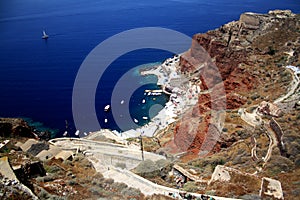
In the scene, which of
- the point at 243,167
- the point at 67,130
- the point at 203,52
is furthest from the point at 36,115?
the point at 243,167

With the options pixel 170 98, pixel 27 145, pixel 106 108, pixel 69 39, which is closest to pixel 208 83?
pixel 170 98

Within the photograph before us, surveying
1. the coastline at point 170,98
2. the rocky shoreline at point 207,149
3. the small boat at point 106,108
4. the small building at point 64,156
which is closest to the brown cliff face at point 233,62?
the rocky shoreline at point 207,149

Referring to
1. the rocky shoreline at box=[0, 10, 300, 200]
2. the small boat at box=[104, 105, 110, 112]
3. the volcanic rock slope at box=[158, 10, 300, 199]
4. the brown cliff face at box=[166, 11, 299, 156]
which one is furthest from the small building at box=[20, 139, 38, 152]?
the small boat at box=[104, 105, 110, 112]

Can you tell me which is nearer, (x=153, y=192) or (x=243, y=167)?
(x=153, y=192)

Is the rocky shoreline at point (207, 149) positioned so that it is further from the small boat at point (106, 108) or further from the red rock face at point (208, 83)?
the small boat at point (106, 108)

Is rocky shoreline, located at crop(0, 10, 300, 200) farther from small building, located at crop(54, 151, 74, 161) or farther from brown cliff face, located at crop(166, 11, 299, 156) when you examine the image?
brown cliff face, located at crop(166, 11, 299, 156)

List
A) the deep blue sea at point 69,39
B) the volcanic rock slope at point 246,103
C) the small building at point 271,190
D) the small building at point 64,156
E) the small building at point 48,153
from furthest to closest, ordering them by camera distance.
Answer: the deep blue sea at point 69,39 < the small building at point 48,153 < the small building at point 64,156 < the volcanic rock slope at point 246,103 < the small building at point 271,190

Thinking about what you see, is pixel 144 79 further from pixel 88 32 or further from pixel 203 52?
pixel 88 32
